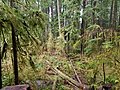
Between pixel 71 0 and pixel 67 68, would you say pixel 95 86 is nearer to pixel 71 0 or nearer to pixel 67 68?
pixel 67 68

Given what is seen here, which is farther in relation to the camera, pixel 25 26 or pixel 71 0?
pixel 71 0

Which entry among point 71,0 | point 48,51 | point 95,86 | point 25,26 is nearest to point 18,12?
point 25,26

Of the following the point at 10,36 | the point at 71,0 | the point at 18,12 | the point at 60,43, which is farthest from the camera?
the point at 71,0

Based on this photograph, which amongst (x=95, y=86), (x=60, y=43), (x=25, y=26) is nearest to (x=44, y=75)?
(x=95, y=86)

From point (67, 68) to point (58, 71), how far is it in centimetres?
69

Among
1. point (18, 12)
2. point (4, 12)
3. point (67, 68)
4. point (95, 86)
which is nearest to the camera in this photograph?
point (4, 12)

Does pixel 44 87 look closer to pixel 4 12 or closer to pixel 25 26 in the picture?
pixel 25 26

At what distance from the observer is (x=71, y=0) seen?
18422mm

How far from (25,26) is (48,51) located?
639 cm

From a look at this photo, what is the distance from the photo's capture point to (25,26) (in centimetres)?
656

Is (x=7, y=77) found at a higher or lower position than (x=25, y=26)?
lower

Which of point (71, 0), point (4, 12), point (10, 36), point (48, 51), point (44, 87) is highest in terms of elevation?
point (71, 0)

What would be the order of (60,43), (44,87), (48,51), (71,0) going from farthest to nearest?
(71,0)
(60,43)
(48,51)
(44,87)

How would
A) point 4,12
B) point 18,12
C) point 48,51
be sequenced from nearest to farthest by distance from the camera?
point 4,12 < point 18,12 < point 48,51
